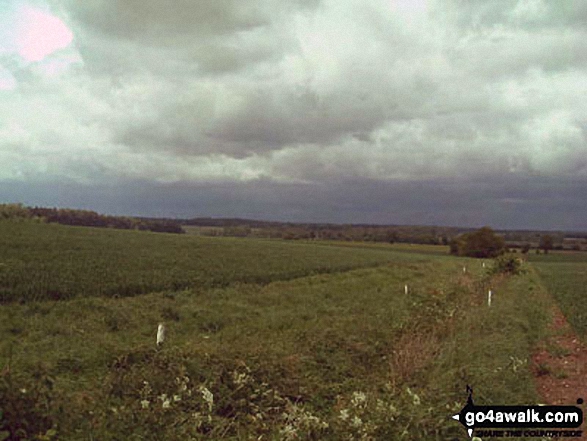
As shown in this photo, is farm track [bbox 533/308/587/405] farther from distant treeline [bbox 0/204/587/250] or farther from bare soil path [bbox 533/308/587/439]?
distant treeline [bbox 0/204/587/250]

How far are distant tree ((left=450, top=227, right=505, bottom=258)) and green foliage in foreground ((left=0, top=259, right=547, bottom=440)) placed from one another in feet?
279

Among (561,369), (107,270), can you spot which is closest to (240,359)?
(561,369)

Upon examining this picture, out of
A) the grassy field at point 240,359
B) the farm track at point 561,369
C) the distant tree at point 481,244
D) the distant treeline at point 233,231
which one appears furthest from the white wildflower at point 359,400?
the distant tree at point 481,244

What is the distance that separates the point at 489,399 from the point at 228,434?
473 cm

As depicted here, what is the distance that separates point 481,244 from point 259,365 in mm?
99269

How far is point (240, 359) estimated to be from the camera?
11297mm

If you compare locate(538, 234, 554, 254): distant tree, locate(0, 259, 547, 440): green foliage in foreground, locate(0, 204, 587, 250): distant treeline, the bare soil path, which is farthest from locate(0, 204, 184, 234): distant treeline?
locate(538, 234, 554, 254): distant tree

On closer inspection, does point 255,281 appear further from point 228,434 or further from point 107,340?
point 228,434

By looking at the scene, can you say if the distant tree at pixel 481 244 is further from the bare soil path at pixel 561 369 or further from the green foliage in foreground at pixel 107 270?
the bare soil path at pixel 561 369

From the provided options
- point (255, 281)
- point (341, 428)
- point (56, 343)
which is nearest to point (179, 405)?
point (341, 428)

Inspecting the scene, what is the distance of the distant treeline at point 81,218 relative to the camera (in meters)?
76.7

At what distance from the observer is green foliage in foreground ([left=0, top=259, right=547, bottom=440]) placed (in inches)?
286

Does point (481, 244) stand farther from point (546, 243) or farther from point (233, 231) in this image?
point (233, 231)

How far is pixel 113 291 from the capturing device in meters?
18.8
